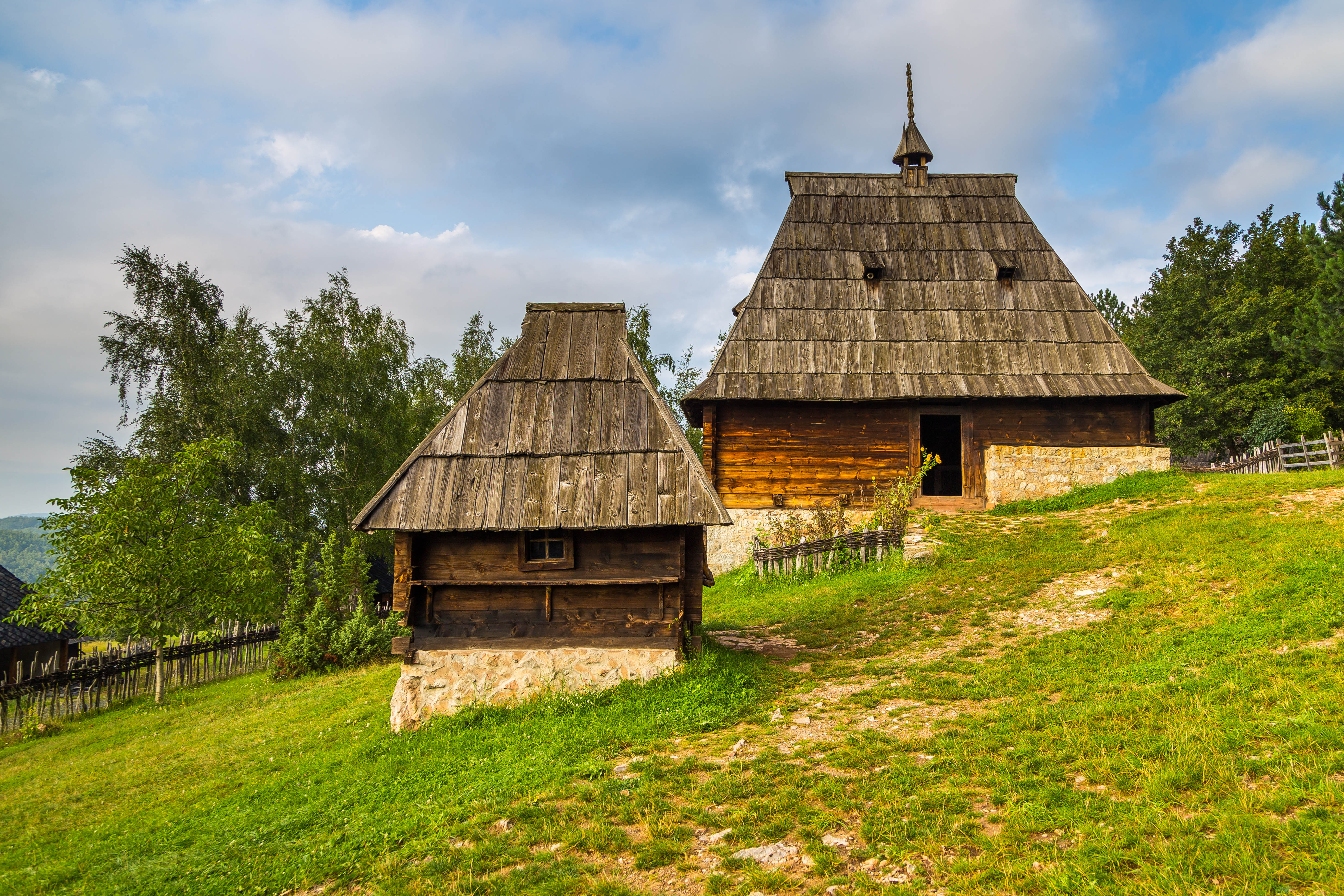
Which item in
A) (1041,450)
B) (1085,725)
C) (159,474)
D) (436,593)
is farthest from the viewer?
(1041,450)

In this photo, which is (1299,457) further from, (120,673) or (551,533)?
(120,673)

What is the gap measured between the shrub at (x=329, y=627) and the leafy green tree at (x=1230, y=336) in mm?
33979

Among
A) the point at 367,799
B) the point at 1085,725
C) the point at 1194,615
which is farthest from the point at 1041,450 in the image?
the point at 367,799

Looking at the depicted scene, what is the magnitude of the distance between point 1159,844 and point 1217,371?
35.5 metres

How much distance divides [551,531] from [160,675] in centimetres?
1173

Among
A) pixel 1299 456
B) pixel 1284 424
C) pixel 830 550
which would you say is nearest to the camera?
pixel 830 550

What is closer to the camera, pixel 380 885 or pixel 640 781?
pixel 380 885

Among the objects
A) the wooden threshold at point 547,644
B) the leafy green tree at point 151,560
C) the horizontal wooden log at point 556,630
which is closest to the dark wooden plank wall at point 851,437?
the horizontal wooden log at point 556,630

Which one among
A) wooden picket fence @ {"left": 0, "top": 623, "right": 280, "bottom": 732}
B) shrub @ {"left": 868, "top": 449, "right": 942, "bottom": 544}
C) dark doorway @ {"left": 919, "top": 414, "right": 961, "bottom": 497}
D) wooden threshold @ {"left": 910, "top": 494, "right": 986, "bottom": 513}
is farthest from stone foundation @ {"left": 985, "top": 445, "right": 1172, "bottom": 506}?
wooden picket fence @ {"left": 0, "top": 623, "right": 280, "bottom": 732}

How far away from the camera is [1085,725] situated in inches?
228

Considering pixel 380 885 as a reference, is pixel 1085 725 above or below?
above

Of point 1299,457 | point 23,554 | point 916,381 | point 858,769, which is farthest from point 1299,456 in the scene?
point 23,554

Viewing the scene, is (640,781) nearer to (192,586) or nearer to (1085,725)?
(1085,725)

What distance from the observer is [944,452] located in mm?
23828
